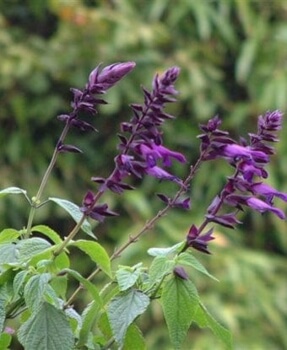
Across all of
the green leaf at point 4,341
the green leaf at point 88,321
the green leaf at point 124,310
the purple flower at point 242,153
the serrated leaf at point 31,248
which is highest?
the purple flower at point 242,153

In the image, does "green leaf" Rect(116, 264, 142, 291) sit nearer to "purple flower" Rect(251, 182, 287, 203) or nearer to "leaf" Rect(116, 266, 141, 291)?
"leaf" Rect(116, 266, 141, 291)

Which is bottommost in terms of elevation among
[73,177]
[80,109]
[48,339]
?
[73,177]

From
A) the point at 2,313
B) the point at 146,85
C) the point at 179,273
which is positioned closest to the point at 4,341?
the point at 2,313

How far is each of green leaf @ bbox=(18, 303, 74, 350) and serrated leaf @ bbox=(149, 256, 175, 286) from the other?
0.09m

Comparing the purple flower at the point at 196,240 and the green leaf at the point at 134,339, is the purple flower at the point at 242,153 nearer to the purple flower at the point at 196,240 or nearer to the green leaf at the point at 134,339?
the purple flower at the point at 196,240

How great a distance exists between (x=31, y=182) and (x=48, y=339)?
2773mm

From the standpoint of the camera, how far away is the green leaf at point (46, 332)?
3.12 feet

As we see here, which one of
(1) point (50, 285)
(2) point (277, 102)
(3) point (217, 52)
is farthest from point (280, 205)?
(1) point (50, 285)

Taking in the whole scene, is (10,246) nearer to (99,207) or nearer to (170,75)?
(99,207)

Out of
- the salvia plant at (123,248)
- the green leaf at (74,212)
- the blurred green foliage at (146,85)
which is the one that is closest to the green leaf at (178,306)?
the salvia plant at (123,248)

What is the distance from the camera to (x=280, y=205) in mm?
3484

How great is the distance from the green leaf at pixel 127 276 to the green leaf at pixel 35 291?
0.21 feet

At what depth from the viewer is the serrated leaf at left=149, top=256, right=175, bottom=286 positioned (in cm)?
96

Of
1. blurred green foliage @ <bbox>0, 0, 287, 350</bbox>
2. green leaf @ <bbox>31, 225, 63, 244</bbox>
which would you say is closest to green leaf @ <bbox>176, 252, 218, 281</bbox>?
green leaf @ <bbox>31, 225, 63, 244</bbox>
